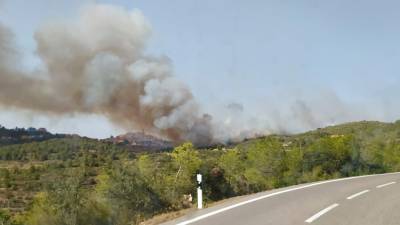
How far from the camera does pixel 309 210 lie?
1214cm

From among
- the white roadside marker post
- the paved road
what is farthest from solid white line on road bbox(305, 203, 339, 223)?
the white roadside marker post

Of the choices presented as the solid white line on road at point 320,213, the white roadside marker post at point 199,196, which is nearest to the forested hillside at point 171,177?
the white roadside marker post at point 199,196

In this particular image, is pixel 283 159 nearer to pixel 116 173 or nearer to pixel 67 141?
pixel 116 173

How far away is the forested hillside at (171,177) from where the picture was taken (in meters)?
34.0

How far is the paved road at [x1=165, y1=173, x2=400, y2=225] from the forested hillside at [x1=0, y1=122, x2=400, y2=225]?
2.43m

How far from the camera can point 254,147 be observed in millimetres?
71500

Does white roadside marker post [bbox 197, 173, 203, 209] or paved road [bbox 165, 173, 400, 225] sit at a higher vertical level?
white roadside marker post [bbox 197, 173, 203, 209]

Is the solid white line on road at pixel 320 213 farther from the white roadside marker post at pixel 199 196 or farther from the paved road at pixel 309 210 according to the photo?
the white roadside marker post at pixel 199 196

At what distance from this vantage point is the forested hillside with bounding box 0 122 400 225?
112 ft

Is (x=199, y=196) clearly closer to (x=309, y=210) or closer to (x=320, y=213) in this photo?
(x=309, y=210)

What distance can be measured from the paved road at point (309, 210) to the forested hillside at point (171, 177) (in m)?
2.43

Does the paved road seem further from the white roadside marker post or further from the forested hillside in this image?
the forested hillside

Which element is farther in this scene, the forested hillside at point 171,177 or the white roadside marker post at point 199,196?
the forested hillside at point 171,177

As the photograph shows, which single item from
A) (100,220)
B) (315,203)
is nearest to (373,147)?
(100,220)
